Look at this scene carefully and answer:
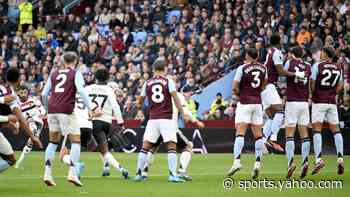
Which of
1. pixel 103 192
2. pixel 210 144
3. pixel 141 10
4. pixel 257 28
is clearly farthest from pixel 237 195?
pixel 141 10

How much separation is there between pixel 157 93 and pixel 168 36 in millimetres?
17471

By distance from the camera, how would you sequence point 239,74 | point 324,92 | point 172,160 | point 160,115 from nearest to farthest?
point 172,160 → point 160,115 → point 239,74 → point 324,92

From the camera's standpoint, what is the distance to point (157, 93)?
61.1ft

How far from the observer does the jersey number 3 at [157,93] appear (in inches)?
733

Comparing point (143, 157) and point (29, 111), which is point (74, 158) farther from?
point (29, 111)

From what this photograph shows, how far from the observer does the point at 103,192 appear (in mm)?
→ 16203

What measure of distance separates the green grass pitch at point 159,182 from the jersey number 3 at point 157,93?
1.67 metres

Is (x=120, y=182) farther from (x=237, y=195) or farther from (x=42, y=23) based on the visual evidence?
(x=42, y=23)

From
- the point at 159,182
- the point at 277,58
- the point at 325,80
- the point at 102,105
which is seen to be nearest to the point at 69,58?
the point at 102,105

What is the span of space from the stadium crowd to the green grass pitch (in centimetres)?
648

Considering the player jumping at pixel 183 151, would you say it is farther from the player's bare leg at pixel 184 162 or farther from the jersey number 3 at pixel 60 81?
the jersey number 3 at pixel 60 81

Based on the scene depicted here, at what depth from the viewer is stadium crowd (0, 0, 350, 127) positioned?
105ft

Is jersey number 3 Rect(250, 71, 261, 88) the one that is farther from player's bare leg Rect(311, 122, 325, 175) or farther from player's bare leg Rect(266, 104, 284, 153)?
player's bare leg Rect(266, 104, 284, 153)

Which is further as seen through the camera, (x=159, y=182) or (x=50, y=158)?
(x=159, y=182)
